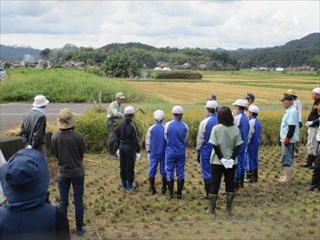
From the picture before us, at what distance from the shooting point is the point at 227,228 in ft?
19.9

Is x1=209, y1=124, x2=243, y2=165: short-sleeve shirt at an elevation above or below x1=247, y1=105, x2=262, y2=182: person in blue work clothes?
above

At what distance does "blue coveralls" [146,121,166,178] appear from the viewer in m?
8.30

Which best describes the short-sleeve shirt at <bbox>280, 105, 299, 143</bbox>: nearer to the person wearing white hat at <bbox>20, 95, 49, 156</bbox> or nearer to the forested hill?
the person wearing white hat at <bbox>20, 95, 49, 156</bbox>

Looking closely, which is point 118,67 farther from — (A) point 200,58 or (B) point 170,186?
(A) point 200,58

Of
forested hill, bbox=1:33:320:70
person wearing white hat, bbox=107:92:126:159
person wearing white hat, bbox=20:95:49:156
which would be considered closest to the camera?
person wearing white hat, bbox=20:95:49:156

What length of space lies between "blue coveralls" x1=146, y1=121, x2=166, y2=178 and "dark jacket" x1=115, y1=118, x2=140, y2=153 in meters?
0.34

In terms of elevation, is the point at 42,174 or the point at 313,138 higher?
the point at 42,174

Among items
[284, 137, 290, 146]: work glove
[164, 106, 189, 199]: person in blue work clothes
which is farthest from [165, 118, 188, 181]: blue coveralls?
[284, 137, 290, 146]: work glove

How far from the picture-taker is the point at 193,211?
7.26m

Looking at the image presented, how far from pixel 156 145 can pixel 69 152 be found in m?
2.66

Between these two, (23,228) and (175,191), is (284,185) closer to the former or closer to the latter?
(175,191)

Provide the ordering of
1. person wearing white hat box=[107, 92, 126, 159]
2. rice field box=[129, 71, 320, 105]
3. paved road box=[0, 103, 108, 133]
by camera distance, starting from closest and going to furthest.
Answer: person wearing white hat box=[107, 92, 126, 159], paved road box=[0, 103, 108, 133], rice field box=[129, 71, 320, 105]

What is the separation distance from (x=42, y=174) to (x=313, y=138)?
→ 30.9 feet

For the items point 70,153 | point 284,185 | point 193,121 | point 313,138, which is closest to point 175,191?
point 284,185
